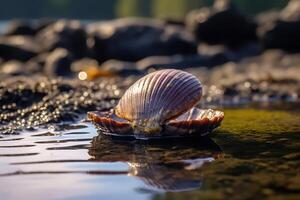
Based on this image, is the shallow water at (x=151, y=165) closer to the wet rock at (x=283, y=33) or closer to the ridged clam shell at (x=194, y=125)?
the ridged clam shell at (x=194, y=125)

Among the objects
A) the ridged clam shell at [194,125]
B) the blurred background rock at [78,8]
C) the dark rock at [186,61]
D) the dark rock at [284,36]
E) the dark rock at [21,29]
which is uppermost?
the blurred background rock at [78,8]

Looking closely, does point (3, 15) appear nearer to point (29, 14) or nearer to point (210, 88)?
point (29, 14)

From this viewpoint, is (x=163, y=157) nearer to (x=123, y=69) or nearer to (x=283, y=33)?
(x=123, y=69)

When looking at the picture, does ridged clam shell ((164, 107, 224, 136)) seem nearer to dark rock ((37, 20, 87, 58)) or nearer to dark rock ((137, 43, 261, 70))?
dark rock ((137, 43, 261, 70))

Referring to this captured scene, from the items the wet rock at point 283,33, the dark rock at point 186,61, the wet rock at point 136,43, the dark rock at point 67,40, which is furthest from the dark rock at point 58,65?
the wet rock at point 283,33

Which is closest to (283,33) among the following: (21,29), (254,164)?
(21,29)

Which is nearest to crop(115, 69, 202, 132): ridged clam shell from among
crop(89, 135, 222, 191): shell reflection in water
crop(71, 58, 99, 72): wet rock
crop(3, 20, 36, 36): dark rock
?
crop(89, 135, 222, 191): shell reflection in water
